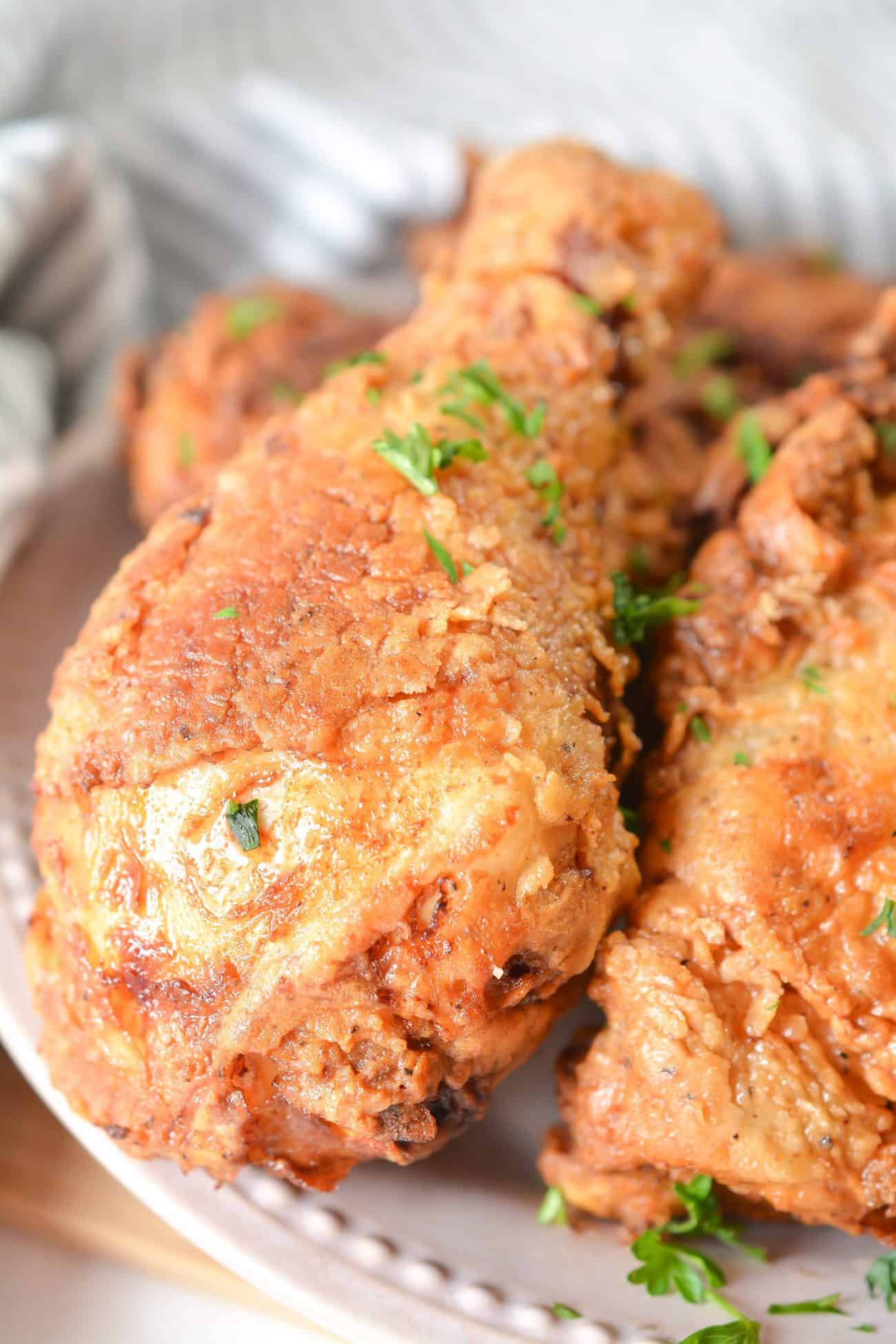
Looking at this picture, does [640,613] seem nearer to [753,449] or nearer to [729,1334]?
[753,449]

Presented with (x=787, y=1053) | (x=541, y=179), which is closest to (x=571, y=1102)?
(x=787, y=1053)

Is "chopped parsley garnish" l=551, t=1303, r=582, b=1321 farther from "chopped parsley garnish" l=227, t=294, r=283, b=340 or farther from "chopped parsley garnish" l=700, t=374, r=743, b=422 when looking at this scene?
"chopped parsley garnish" l=227, t=294, r=283, b=340

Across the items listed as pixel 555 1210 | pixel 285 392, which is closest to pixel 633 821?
pixel 555 1210

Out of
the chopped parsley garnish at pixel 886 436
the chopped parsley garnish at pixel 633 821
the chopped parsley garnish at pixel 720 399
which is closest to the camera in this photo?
the chopped parsley garnish at pixel 633 821

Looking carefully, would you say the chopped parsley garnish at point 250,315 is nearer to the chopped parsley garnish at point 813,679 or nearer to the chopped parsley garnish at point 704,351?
the chopped parsley garnish at point 704,351

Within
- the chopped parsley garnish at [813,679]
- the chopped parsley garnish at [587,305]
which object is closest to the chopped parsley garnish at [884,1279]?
the chopped parsley garnish at [813,679]

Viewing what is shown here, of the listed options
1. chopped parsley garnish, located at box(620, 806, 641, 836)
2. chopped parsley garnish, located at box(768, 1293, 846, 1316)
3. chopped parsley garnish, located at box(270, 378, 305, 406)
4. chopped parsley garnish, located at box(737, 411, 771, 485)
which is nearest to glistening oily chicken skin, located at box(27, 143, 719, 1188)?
chopped parsley garnish, located at box(620, 806, 641, 836)
